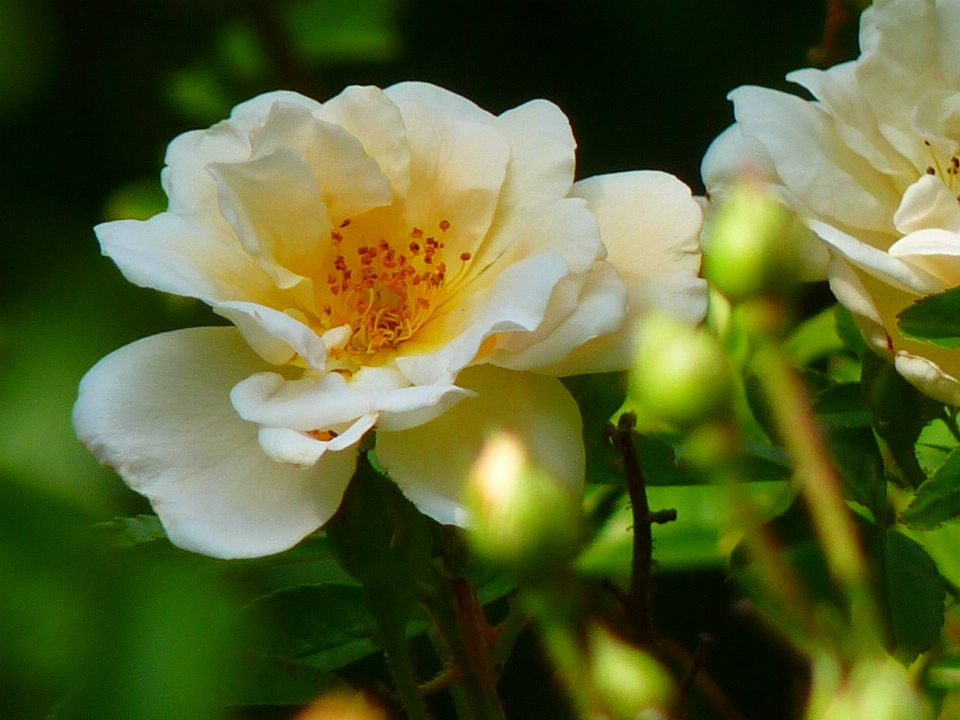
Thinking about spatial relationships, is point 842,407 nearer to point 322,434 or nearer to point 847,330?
point 847,330

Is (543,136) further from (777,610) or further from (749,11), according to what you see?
(749,11)

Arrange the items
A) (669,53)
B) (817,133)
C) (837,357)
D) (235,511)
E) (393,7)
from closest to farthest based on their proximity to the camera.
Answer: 1. (235,511)
2. (817,133)
3. (837,357)
4. (393,7)
5. (669,53)

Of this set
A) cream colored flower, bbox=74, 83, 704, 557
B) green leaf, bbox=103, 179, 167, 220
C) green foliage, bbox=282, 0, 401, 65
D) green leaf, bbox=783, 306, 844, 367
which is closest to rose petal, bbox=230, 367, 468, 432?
cream colored flower, bbox=74, 83, 704, 557

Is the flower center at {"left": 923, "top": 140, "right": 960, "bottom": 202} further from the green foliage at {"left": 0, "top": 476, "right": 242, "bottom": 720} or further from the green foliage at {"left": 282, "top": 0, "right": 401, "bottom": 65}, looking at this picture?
the green foliage at {"left": 282, "top": 0, "right": 401, "bottom": 65}

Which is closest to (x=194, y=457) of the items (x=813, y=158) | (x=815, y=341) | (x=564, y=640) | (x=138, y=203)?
(x=564, y=640)

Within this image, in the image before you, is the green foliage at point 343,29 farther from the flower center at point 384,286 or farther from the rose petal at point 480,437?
the rose petal at point 480,437

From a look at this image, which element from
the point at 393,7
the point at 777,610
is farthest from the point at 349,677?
the point at 393,7
